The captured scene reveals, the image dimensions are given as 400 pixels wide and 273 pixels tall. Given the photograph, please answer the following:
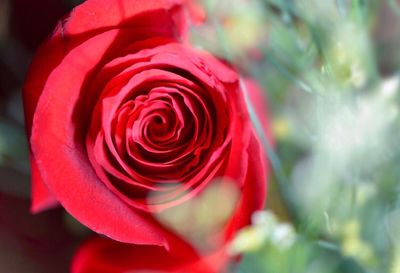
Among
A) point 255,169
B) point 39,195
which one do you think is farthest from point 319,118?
point 39,195

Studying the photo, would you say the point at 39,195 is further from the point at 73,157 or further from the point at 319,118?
the point at 319,118

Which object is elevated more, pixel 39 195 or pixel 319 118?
pixel 319 118

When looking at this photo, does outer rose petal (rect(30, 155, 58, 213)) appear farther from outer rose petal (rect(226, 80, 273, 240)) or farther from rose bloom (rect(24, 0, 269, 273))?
outer rose petal (rect(226, 80, 273, 240))

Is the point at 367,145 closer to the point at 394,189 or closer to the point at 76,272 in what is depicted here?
the point at 394,189

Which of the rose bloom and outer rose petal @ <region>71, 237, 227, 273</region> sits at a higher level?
the rose bloom

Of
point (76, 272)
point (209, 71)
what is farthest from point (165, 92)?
point (76, 272)

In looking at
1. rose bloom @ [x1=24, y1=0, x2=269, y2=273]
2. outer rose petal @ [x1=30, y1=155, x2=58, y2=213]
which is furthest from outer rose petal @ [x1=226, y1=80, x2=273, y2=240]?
outer rose petal @ [x1=30, y1=155, x2=58, y2=213]
